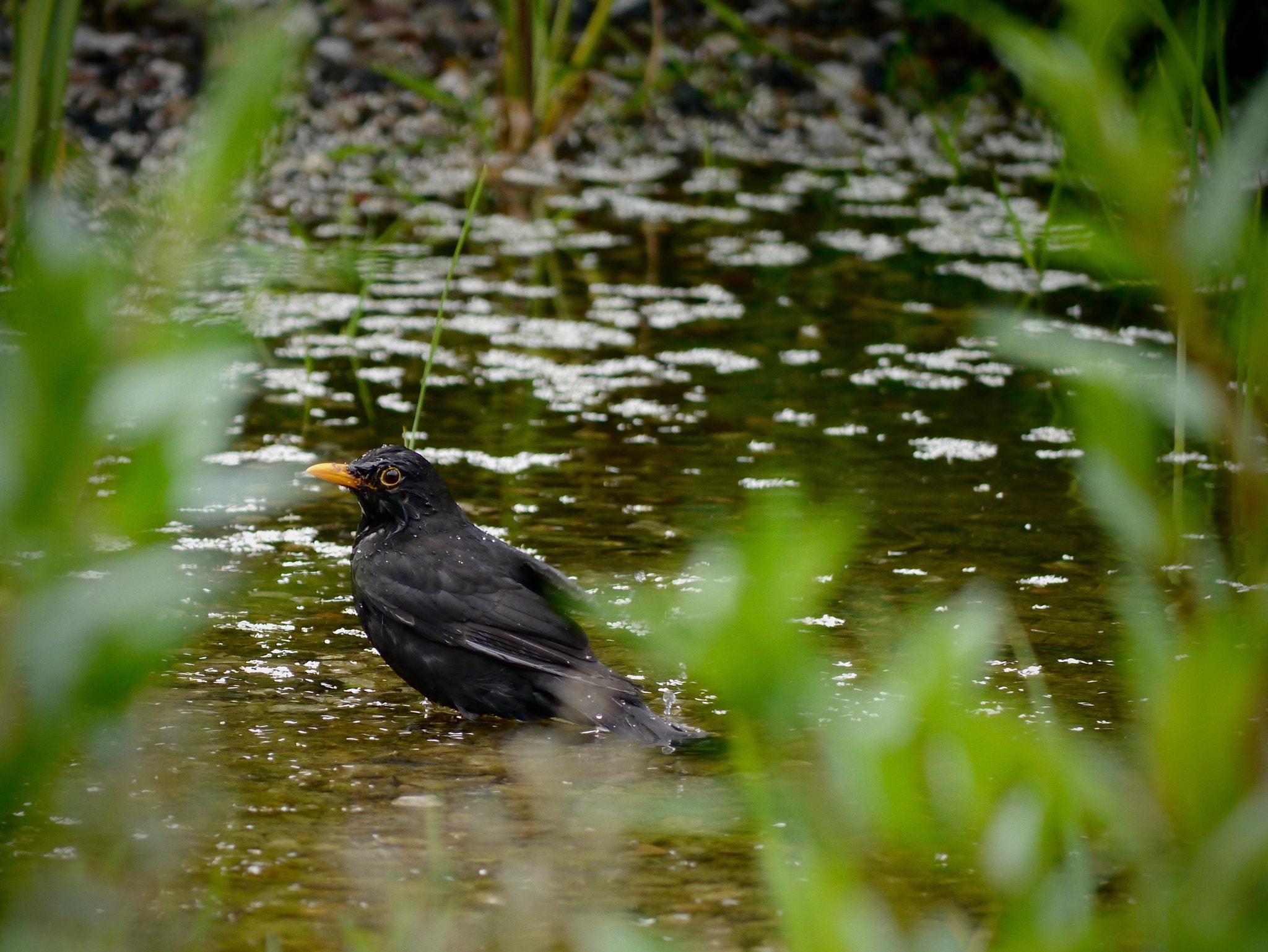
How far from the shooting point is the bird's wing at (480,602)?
3709 millimetres

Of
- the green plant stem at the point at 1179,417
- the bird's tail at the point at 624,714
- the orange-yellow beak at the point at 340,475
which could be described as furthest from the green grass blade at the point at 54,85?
the green plant stem at the point at 1179,417

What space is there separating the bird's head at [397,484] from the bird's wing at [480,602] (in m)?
0.14

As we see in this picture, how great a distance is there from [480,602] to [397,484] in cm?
38

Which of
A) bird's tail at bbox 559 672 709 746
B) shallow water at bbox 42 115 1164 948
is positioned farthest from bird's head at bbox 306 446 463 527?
bird's tail at bbox 559 672 709 746

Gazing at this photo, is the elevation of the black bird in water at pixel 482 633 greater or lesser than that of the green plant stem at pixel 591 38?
lesser

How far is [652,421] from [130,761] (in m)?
2.78

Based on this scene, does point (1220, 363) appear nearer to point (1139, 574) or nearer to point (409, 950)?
point (409, 950)

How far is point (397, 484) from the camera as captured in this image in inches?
157

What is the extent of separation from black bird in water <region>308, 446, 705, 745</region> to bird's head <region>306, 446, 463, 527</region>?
0.08 meters

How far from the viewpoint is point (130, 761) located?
3307 millimetres

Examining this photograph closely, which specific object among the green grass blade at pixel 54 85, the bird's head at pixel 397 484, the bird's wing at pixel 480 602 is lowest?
the bird's wing at pixel 480 602

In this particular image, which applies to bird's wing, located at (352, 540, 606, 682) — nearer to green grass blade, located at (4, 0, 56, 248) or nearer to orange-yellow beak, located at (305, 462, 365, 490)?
orange-yellow beak, located at (305, 462, 365, 490)

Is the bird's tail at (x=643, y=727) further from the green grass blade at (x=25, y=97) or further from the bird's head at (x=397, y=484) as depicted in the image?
the green grass blade at (x=25, y=97)

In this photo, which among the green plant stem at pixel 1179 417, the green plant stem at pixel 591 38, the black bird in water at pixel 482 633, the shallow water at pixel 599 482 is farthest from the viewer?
the green plant stem at pixel 591 38
